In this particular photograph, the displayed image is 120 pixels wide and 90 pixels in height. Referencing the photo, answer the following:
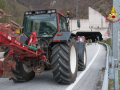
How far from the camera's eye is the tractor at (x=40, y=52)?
4.96 meters

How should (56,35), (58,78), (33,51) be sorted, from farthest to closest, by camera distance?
(56,35), (58,78), (33,51)

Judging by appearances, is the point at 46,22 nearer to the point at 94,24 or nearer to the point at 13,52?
the point at 13,52

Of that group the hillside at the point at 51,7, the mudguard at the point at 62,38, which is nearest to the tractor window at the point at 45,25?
the mudguard at the point at 62,38

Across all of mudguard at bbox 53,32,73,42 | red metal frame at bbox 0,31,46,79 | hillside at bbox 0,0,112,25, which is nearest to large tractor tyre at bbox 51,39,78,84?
mudguard at bbox 53,32,73,42

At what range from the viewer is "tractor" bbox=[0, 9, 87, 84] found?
16.3 feet

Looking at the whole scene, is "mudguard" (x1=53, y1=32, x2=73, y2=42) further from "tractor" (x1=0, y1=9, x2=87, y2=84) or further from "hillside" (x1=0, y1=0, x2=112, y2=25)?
"hillside" (x1=0, y1=0, x2=112, y2=25)

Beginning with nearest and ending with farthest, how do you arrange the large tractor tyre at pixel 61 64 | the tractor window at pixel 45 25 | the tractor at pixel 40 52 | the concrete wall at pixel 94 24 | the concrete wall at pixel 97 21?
the tractor at pixel 40 52 < the large tractor tyre at pixel 61 64 < the tractor window at pixel 45 25 < the concrete wall at pixel 94 24 < the concrete wall at pixel 97 21

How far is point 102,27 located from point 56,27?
150 feet

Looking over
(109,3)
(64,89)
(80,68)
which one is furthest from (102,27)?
(64,89)

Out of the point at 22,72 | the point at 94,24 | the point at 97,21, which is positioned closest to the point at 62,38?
the point at 22,72

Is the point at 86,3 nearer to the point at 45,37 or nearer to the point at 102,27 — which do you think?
the point at 102,27

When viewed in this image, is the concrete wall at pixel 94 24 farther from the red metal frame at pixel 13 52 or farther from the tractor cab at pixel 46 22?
the red metal frame at pixel 13 52

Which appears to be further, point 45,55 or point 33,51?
point 45,55

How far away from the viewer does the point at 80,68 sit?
8.36 meters
